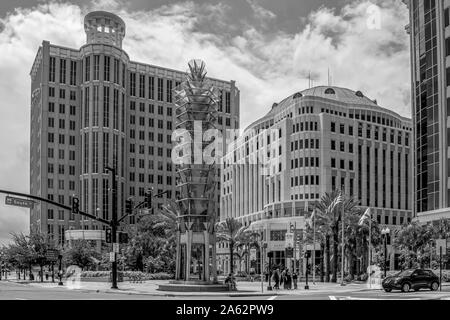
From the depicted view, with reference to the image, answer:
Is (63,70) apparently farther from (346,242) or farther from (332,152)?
(346,242)

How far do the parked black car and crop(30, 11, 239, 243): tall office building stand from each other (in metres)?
114

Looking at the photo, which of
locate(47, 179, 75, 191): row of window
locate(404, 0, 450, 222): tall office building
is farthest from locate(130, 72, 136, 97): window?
locate(404, 0, 450, 222): tall office building

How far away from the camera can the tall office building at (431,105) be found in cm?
7538

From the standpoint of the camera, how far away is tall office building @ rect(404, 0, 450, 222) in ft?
247

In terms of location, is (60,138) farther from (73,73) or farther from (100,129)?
(73,73)

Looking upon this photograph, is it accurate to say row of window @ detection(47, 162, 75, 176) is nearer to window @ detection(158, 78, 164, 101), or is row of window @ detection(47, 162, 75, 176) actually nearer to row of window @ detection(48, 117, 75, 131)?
row of window @ detection(48, 117, 75, 131)

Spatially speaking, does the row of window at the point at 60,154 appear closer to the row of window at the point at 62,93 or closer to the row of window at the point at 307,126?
the row of window at the point at 62,93

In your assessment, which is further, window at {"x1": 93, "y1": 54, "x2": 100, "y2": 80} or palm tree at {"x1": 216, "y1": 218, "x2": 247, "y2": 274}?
window at {"x1": 93, "y1": 54, "x2": 100, "y2": 80}

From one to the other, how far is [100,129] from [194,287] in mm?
131401

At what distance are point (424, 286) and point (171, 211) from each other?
50.5m

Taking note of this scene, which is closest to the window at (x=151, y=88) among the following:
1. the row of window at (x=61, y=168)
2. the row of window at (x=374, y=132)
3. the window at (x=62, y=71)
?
the window at (x=62, y=71)

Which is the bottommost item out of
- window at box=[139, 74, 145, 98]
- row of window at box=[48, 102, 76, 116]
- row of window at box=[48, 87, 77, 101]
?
row of window at box=[48, 102, 76, 116]

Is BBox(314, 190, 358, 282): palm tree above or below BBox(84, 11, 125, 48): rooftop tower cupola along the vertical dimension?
below
